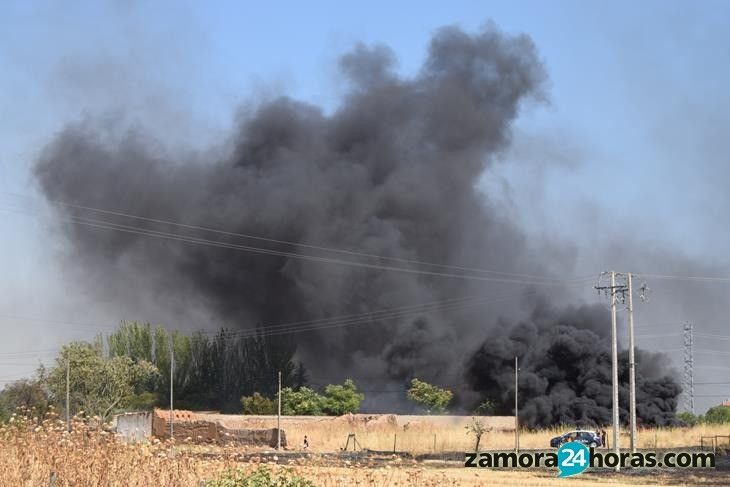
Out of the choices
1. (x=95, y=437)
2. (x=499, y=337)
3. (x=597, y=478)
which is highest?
(x=499, y=337)

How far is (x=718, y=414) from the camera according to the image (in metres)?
92.2

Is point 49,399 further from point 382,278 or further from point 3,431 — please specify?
point 3,431

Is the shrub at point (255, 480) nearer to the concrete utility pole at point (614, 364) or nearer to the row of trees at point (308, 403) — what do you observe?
the concrete utility pole at point (614, 364)

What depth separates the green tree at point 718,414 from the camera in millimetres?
88750

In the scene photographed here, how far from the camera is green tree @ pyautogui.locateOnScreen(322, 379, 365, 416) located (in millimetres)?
71000

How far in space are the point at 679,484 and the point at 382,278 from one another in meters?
66.6

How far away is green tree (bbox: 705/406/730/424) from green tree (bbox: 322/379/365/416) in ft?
114

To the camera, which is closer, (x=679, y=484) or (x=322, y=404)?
(x=679, y=484)

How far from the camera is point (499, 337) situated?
79125 mm

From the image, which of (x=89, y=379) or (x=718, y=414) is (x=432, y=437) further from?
(x=718, y=414)

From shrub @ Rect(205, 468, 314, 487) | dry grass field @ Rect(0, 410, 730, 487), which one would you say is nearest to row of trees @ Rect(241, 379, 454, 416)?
dry grass field @ Rect(0, 410, 730, 487)

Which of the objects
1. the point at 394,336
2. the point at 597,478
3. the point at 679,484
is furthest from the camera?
the point at 394,336

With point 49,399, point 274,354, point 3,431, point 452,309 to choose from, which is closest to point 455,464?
point 3,431

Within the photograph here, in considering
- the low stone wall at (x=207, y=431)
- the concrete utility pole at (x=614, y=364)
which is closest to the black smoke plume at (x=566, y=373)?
the concrete utility pole at (x=614, y=364)
